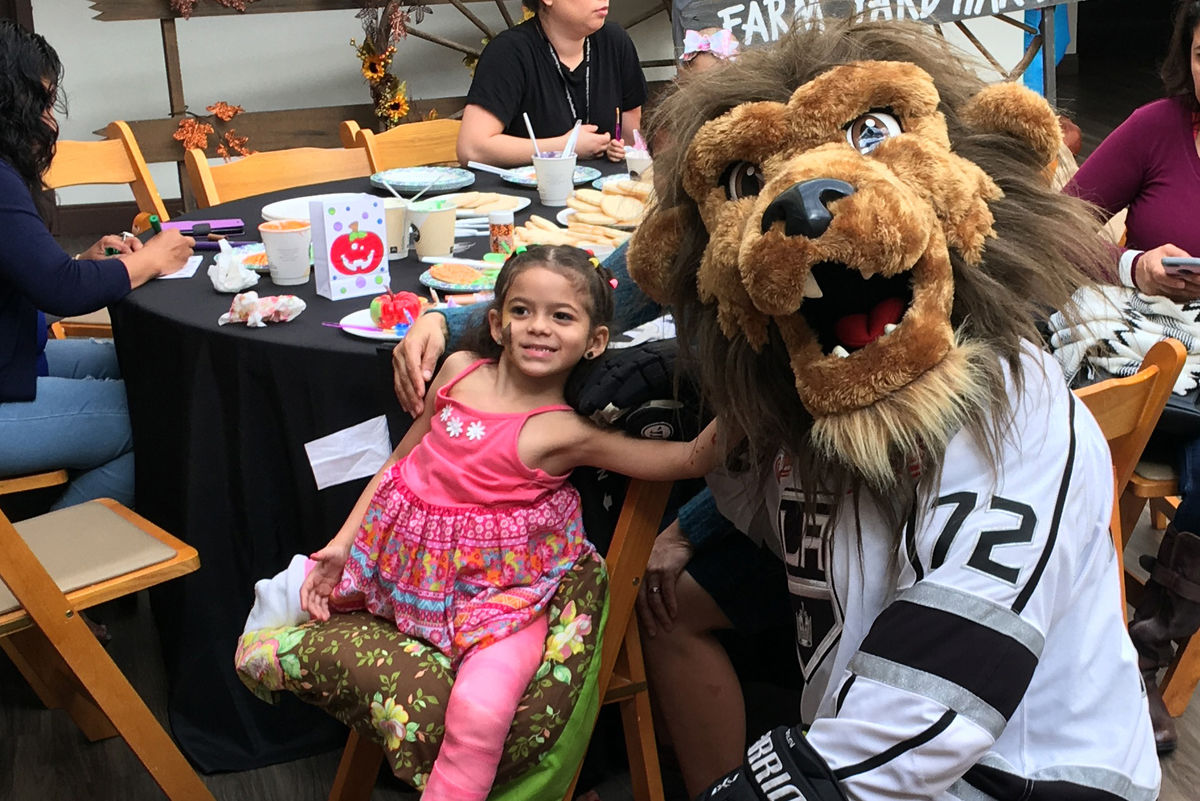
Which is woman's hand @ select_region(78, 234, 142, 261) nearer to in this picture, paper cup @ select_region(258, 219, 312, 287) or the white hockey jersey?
paper cup @ select_region(258, 219, 312, 287)

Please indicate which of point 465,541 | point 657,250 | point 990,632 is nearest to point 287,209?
point 465,541

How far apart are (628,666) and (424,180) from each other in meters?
1.41

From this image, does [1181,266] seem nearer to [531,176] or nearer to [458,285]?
[458,285]

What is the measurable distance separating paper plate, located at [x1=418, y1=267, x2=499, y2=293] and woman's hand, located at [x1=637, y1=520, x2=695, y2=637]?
1.75ft

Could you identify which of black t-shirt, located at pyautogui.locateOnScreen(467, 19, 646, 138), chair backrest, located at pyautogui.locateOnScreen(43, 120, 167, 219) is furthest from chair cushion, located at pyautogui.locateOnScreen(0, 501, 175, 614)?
black t-shirt, located at pyautogui.locateOnScreen(467, 19, 646, 138)

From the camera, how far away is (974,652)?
86 cm

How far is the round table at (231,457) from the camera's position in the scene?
5.17 ft

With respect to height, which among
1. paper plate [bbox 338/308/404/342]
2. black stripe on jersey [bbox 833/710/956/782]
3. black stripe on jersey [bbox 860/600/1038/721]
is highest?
paper plate [bbox 338/308/404/342]

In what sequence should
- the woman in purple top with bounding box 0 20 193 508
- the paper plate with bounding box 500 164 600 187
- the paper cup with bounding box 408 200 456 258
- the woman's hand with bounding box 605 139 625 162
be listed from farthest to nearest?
the woman's hand with bounding box 605 139 625 162 → the paper plate with bounding box 500 164 600 187 → the paper cup with bounding box 408 200 456 258 → the woman in purple top with bounding box 0 20 193 508

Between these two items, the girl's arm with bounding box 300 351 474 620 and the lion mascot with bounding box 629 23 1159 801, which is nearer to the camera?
the lion mascot with bounding box 629 23 1159 801

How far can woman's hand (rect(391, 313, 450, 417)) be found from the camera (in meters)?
1.46

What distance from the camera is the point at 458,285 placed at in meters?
1.80

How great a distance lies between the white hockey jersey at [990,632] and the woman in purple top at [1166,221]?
87cm

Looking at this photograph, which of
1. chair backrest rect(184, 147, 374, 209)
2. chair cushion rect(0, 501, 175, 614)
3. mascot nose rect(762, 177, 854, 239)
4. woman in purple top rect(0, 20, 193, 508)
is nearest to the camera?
mascot nose rect(762, 177, 854, 239)
